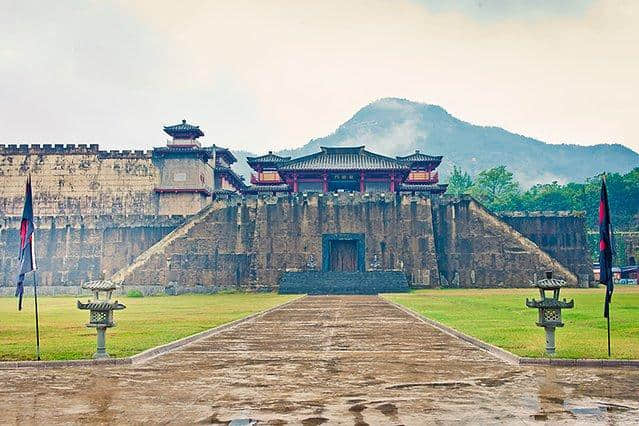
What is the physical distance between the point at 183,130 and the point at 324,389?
52.5m

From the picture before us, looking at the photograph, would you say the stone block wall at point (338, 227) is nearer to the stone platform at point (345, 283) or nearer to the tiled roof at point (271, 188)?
the stone platform at point (345, 283)

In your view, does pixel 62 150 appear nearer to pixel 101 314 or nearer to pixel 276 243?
pixel 276 243

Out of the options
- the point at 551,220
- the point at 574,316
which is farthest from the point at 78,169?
the point at 574,316

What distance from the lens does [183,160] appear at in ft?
198

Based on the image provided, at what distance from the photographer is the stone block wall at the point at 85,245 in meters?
51.9

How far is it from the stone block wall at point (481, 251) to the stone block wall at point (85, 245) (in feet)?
63.0

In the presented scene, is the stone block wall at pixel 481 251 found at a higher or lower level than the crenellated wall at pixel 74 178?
lower

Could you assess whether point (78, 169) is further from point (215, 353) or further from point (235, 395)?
point (235, 395)

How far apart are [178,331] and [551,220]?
38664 mm

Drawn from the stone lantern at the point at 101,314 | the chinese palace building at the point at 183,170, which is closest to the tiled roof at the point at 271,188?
the chinese palace building at the point at 183,170

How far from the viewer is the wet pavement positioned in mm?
8180

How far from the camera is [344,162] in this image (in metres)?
57.0

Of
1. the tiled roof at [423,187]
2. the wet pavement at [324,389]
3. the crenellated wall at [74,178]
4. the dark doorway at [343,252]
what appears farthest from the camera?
the crenellated wall at [74,178]

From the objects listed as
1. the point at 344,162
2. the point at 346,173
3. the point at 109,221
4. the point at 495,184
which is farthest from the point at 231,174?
the point at 495,184
